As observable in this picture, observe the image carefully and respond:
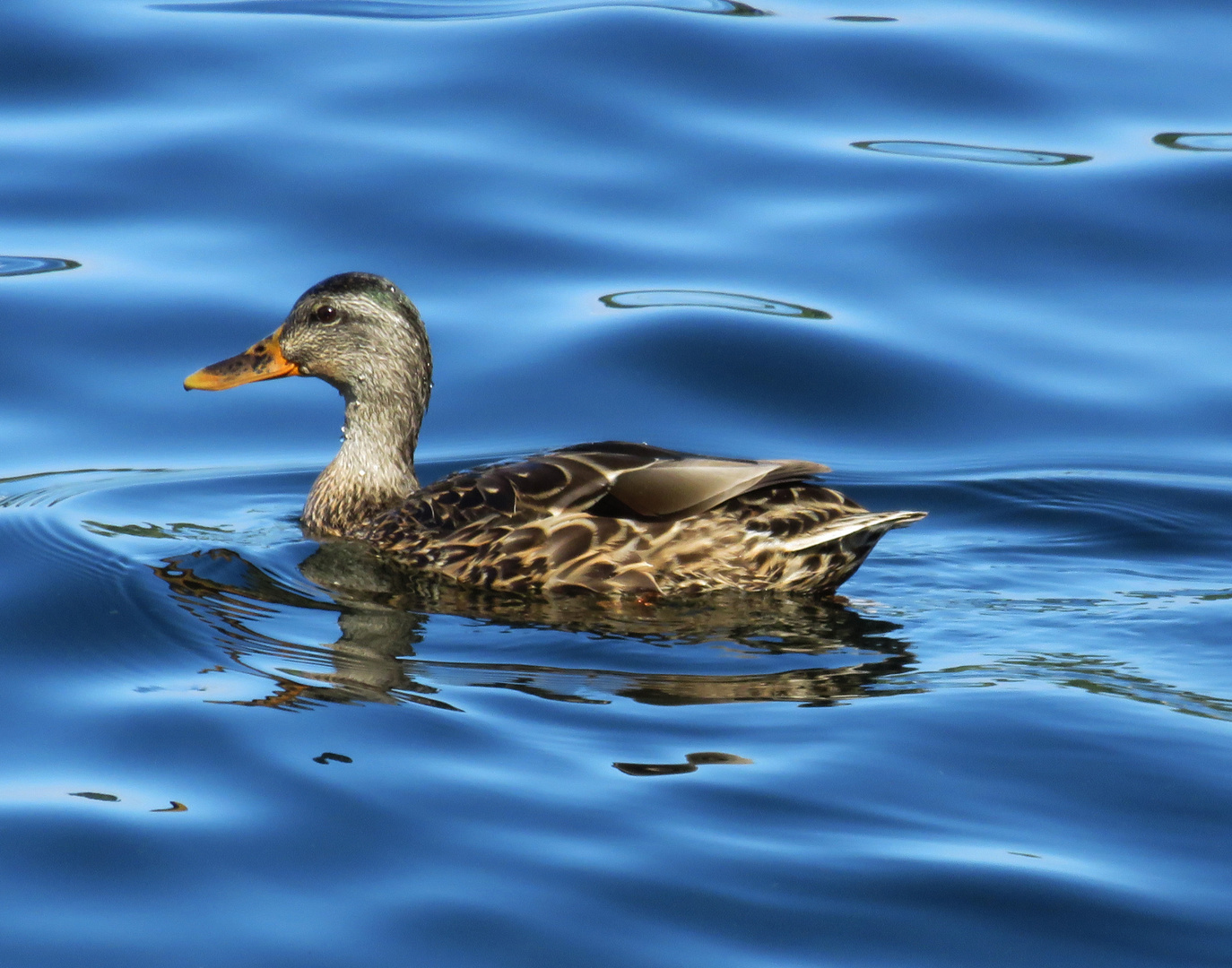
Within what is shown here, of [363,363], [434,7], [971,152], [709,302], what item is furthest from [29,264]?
[971,152]

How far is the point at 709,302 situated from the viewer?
11.1 m

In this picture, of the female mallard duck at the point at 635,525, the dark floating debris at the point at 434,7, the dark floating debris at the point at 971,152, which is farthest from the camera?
the dark floating debris at the point at 434,7

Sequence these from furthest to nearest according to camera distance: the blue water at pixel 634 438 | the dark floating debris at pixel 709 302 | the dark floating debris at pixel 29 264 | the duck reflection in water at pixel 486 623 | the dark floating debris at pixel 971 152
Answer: the dark floating debris at pixel 971 152 → the dark floating debris at pixel 29 264 → the dark floating debris at pixel 709 302 → the duck reflection in water at pixel 486 623 → the blue water at pixel 634 438

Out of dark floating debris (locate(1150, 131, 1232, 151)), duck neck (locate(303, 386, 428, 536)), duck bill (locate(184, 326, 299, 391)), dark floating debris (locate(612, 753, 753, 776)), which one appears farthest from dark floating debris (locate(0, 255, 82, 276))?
dark floating debris (locate(1150, 131, 1232, 151))

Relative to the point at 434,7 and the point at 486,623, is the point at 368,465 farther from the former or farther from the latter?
the point at 434,7

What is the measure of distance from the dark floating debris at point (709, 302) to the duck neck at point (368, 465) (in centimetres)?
232

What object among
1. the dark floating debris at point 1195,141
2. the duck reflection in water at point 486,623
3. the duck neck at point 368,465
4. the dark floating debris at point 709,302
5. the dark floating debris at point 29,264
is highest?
the dark floating debris at point 1195,141

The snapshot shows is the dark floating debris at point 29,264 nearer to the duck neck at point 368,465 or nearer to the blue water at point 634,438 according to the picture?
the blue water at point 634,438

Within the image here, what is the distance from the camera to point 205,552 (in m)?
8.24

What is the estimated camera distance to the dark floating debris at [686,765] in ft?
19.0

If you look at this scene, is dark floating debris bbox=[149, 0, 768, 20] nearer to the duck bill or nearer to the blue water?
the blue water

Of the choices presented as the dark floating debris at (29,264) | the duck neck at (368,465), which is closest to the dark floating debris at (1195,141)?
the duck neck at (368,465)

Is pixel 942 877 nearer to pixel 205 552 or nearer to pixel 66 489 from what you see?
pixel 205 552

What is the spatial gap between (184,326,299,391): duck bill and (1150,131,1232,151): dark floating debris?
22.2 feet
